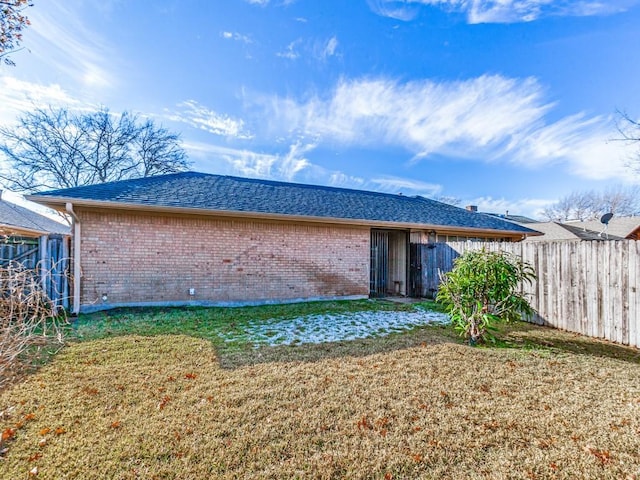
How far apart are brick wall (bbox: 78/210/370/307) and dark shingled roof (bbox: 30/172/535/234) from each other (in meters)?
0.50

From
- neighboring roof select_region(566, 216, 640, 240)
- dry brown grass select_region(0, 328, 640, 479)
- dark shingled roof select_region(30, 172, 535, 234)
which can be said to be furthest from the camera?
neighboring roof select_region(566, 216, 640, 240)

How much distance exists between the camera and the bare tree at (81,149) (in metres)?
15.2

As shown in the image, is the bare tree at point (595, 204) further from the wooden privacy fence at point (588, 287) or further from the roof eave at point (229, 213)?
the wooden privacy fence at point (588, 287)

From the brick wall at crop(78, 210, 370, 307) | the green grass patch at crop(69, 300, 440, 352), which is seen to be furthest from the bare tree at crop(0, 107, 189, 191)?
the green grass patch at crop(69, 300, 440, 352)

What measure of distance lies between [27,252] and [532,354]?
1016 cm

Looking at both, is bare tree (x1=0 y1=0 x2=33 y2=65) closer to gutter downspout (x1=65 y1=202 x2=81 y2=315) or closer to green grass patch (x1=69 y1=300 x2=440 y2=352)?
gutter downspout (x1=65 y1=202 x2=81 y2=315)

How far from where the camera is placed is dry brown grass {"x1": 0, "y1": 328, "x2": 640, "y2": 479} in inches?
81.9

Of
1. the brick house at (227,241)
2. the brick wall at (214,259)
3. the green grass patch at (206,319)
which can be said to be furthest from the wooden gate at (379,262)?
the green grass patch at (206,319)

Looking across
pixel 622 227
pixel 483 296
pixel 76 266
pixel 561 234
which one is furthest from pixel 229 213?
pixel 622 227

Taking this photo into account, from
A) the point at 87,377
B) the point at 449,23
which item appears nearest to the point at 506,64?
the point at 449,23

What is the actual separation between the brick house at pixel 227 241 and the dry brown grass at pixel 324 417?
351 centimetres

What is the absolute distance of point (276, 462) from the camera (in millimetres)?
2105

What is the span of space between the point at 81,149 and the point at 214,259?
15.7m

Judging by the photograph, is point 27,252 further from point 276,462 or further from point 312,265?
point 276,462
